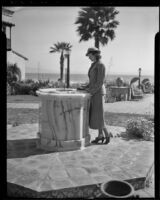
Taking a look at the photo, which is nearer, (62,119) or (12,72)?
(62,119)

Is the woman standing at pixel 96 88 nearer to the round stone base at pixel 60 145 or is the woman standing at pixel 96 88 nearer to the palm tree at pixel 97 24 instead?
the round stone base at pixel 60 145

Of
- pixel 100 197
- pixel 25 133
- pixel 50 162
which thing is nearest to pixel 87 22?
pixel 25 133

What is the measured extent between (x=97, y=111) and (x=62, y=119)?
723 millimetres

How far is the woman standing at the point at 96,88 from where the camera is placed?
4.54 m

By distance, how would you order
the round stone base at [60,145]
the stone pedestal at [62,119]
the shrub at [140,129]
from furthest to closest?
the shrub at [140,129], the round stone base at [60,145], the stone pedestal at [62,119]

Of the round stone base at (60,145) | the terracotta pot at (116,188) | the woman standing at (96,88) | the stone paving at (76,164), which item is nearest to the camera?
the terracotta pot at (116,188)

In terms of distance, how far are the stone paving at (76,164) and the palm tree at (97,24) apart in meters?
13.5

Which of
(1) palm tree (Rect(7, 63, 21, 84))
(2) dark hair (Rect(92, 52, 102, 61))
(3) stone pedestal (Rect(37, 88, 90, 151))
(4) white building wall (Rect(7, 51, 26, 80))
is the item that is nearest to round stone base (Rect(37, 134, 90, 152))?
(3) stone pedestal (Rect(37, 88, 90, 151))

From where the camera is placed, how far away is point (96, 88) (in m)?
4.58

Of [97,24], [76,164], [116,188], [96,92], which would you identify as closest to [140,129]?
[96,92]

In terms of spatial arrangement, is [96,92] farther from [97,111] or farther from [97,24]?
[97,24]

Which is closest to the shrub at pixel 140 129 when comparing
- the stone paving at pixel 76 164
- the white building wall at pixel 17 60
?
the stone paving at pixel 76 164
